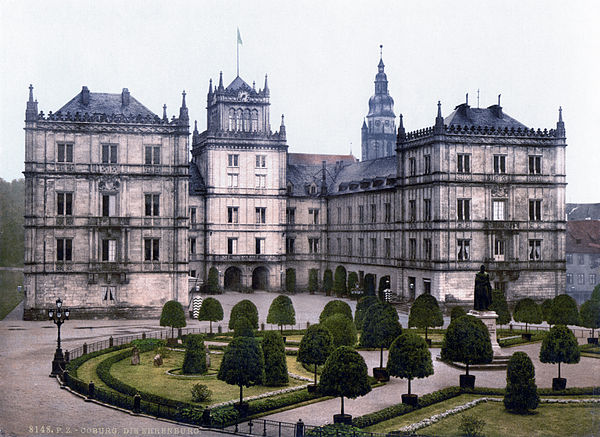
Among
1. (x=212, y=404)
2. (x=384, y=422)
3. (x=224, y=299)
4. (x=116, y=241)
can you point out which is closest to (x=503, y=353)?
(x=384, y=422)

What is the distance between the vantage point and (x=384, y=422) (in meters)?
32.9

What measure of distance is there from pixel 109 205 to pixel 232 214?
25978mm

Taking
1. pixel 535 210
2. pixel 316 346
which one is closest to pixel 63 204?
pixel 316 346

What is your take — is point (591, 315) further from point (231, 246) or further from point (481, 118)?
point (231, 246)

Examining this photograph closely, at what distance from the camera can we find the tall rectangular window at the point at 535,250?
72438 mm

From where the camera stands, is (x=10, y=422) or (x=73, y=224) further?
(x=73, y=224)

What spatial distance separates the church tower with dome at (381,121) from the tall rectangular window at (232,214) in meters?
63.2

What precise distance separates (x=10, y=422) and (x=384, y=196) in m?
56.1

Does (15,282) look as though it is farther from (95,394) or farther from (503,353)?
(503,353)

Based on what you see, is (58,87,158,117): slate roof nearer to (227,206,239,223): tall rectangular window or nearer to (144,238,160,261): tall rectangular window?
(144,238,160,261): tall rectangular window

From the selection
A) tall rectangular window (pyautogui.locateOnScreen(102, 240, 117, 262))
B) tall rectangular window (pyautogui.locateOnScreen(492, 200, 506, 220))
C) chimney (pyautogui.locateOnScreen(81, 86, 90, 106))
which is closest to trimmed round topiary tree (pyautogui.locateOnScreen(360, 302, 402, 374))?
tall rectangular window (pyautogui.locateOnScreen(102, 240, 117, 262))

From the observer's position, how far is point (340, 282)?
295ft

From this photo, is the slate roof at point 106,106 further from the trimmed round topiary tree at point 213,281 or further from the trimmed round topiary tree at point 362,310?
the trimmed round topiary tree at point 362,310

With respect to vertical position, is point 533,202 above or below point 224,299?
above
